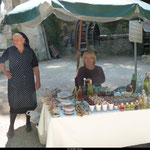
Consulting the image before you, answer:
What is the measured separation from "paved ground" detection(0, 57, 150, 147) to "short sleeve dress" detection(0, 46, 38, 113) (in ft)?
1.53

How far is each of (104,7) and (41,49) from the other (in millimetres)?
10515

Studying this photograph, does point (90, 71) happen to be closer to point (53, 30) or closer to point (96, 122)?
point (96, 122)

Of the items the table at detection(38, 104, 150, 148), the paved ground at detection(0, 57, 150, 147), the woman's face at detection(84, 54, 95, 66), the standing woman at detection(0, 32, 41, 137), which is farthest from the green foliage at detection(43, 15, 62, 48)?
the table at detection(38, 104, 150, 148)

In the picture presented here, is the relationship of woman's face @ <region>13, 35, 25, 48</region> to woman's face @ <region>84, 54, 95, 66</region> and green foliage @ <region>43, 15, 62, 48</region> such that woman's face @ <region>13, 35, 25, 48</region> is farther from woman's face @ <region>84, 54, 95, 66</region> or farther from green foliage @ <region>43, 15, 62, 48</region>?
green foliage @ <region>43, 15, 62, 48</region>

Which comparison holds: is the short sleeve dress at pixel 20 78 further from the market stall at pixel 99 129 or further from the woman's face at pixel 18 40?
the market stall at pixel 99 129

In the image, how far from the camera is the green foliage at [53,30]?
13.7m

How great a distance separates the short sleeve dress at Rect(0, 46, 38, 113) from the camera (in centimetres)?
346

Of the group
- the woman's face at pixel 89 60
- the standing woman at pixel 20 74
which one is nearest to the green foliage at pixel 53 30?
the woman's face at pixel 89 60

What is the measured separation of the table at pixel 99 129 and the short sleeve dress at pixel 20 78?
1.79 ft

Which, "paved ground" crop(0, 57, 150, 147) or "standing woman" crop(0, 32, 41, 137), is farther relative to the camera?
"paved ground" crop(0, 57, 150, 147)

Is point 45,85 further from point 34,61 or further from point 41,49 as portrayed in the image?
point 41,49

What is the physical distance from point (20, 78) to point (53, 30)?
1083cm

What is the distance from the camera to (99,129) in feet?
9.37

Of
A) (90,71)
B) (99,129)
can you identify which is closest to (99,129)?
(99,129)
